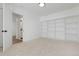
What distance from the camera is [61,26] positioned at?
2.28 m

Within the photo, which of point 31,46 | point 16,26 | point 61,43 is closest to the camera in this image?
point 16,26

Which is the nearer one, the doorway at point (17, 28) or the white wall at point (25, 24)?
the white wall at point (25, 24)

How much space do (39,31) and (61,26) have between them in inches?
23.4

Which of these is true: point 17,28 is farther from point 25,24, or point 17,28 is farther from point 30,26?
point 30,26

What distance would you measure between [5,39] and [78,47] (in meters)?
1.93

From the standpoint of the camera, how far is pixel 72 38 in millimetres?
2408

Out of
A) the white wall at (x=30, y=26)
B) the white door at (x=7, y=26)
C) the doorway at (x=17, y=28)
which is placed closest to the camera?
the white door at (x=7, y=26)

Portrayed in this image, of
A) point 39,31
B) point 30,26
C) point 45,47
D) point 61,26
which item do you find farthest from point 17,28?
point 61,26

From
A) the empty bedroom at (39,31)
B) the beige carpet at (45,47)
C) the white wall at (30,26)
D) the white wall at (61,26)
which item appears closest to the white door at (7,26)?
the empty bedroom at (39,31)

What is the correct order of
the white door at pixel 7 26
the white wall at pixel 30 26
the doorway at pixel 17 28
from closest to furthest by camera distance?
the white door at pixel 7 26, the doorway at pixel 17 28, the white wall at pixel 30 26

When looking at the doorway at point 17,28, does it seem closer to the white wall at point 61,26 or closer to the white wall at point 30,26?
the white wall at point 30,26

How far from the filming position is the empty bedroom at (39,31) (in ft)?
6.63

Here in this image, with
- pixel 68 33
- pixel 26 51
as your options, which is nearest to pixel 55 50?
pixel 68 33

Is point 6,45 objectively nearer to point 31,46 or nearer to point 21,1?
point 31,46
